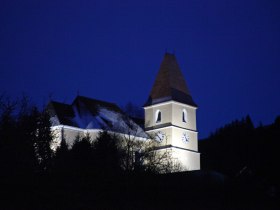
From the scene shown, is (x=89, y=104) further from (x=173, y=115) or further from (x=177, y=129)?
(x=177, y=129)

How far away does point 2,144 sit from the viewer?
1090 inches

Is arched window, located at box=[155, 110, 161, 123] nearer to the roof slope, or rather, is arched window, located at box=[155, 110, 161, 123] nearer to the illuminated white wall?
the illuminated white wall

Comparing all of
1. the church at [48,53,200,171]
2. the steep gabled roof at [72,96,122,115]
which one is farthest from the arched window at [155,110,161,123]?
the steep gabled roof at [72,96,122,115]

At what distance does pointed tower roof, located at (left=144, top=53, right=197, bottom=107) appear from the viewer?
205 ft

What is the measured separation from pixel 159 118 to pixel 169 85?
3.74 m

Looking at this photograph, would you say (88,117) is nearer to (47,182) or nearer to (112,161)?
(112,161)

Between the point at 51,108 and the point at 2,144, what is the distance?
28.3 metres

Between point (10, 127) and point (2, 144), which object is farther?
point (10, 127)

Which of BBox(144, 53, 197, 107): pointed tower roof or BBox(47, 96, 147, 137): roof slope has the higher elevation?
BBox(144, 53, 197, 107): pointed tower roof

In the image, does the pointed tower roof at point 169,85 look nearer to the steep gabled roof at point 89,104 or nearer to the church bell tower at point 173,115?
the church bell tower at point 173,115

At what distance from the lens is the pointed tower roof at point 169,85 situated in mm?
62375

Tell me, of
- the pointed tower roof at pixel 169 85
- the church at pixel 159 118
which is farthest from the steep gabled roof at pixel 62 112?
the pointed tower roof at pixel 169 85

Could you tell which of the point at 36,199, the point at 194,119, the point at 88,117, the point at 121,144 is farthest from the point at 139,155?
the point at 36,199

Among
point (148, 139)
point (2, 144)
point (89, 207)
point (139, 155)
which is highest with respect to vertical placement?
point (148, 139)
